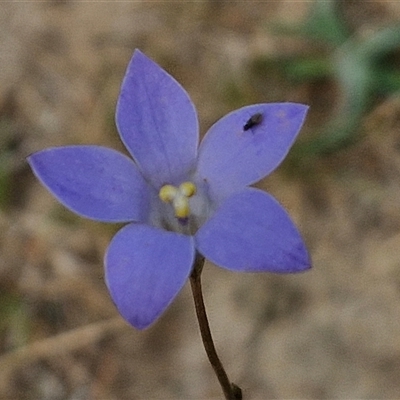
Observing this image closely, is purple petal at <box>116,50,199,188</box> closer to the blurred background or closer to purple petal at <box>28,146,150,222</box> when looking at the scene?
purple petal at <box>28,146,150,222</box>

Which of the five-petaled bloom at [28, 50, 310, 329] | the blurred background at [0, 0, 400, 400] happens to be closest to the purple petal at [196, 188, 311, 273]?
the five-petaled bloom at [28, 50, 310, 329]

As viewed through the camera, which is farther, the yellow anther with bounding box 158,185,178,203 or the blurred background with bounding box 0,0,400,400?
the blurred background with bounding box 0,0,400,400

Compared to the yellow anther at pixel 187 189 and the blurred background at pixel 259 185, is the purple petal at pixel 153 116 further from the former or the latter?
the blurred background at pixel 259 185

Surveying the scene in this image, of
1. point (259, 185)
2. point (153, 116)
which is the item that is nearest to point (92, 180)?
point (153, 116)

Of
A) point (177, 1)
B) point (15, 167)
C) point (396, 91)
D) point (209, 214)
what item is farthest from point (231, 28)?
point (209, 214)

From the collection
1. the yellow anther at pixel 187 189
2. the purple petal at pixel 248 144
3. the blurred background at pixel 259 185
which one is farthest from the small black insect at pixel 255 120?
the blurred background at pixel 259 185

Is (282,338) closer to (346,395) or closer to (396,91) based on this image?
(346,395)

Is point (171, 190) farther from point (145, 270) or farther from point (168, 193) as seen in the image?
point (145, 270)
